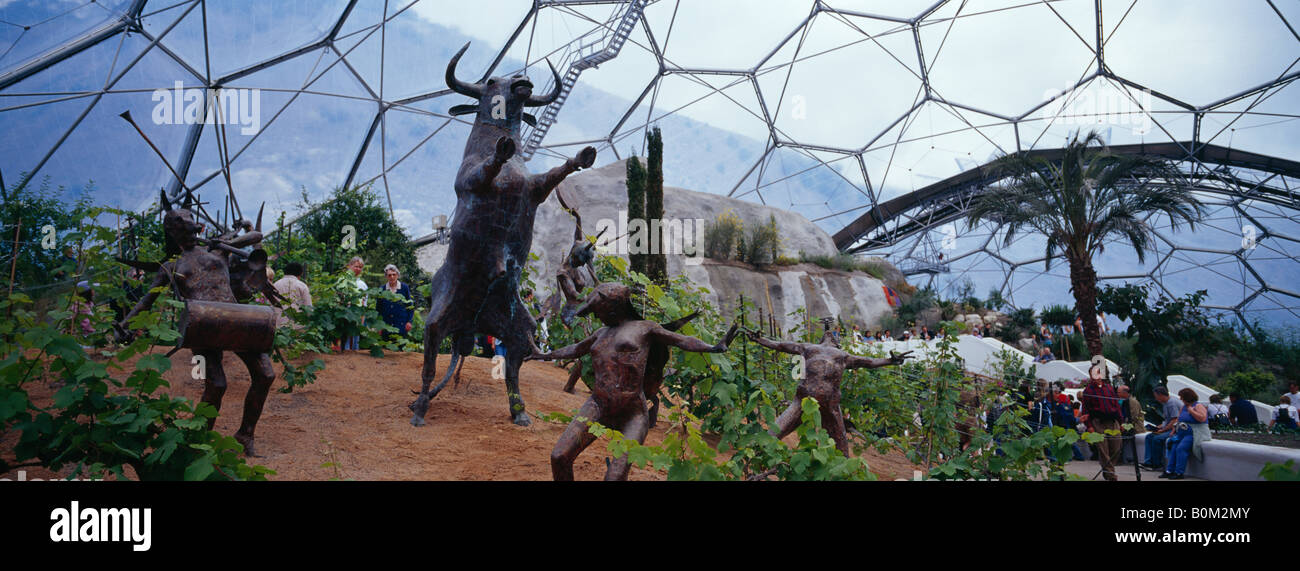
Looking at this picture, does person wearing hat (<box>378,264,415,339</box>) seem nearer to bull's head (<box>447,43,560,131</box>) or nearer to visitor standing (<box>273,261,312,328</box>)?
visitor standing (<box>273,261,312,328</box>)

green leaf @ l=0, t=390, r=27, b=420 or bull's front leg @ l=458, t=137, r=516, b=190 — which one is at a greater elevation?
bull's front leg @ l=458, t=137, r=516, b=190

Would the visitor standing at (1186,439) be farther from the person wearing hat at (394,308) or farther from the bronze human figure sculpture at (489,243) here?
the person wearing hat at (394,308)

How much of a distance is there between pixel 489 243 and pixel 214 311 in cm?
200

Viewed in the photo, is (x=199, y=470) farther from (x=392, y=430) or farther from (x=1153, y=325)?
(x=1153, y=325)

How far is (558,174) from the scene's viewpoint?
4.82 metres

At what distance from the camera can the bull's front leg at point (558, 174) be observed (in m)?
4.05

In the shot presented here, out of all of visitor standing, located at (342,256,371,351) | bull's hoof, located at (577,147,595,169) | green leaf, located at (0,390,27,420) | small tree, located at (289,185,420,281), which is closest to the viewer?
green leaf, located at (0,390,27,420)

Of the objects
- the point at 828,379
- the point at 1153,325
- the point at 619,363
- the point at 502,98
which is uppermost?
the point at 502,98

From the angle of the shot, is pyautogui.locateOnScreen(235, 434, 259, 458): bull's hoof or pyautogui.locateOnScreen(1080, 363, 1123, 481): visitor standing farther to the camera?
pyautogui.locateOnScreen(1080, 363, 1123, 481): visitor standing

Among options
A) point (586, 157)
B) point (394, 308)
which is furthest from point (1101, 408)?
point (394, 308)

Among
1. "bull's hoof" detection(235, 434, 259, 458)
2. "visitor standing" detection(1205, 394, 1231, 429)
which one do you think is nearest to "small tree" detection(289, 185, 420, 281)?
"bull's hoof" detection(235, 434, 259, 458)

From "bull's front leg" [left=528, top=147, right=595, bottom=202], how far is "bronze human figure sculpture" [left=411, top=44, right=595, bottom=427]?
0.05 feet

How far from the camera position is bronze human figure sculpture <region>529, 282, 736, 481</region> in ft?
11.5

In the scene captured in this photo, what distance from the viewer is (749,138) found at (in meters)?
32.5
